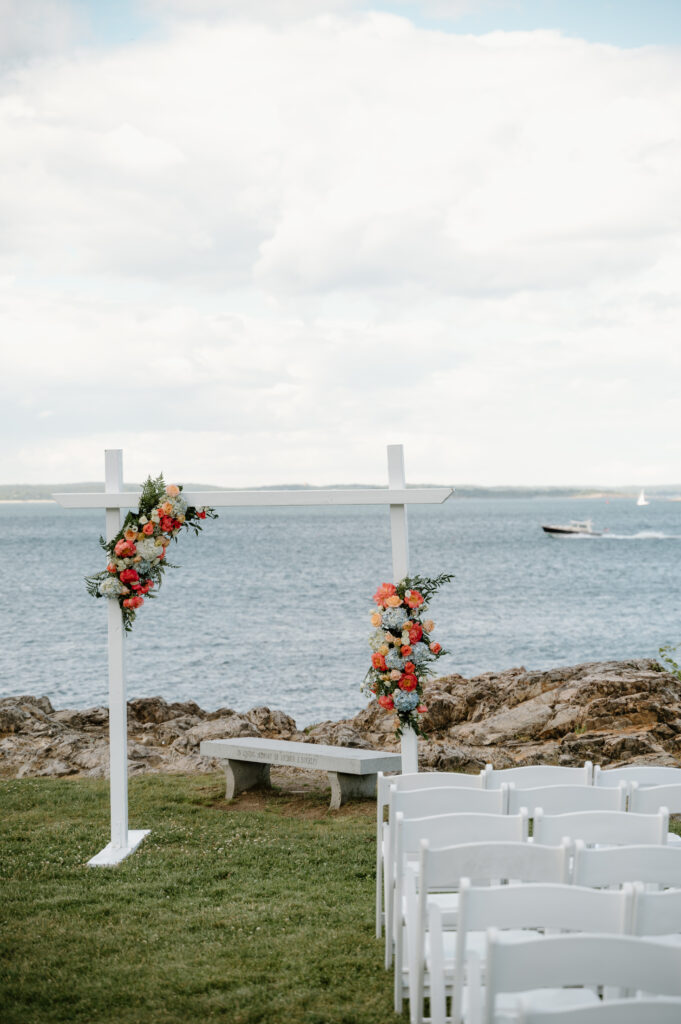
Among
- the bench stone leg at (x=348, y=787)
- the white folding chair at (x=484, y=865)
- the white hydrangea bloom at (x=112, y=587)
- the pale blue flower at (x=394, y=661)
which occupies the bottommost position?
the bench stone leg at (x=348, y=787)

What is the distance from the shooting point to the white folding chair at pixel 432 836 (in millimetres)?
3965

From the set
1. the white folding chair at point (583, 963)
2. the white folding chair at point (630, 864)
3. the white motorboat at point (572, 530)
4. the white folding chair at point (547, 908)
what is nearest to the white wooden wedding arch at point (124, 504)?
the white folding chair at point (630, 864)

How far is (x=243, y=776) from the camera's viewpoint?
27.5 ft

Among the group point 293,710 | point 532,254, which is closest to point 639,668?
point 293,710

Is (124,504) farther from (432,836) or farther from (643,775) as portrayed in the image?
(643,775)

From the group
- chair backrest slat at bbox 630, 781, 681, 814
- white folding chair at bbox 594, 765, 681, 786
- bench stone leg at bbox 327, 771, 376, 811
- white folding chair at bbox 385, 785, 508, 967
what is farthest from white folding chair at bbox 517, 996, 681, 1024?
bench stone leg at bbox 327, 771, 376, 811

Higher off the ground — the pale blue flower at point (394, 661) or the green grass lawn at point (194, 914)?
the pale blue flower at point (394, 661)

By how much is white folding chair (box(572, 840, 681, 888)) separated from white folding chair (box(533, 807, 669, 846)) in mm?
511

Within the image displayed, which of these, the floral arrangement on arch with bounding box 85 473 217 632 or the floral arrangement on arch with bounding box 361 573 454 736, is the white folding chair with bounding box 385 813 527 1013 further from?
the floral arrangement on arch with bounding box 85 473 217 632

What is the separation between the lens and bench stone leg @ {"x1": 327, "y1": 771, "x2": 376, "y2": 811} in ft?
26.0

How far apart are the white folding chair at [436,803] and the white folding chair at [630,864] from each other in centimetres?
104

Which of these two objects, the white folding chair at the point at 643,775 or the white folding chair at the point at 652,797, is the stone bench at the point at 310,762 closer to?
the white folding chair at the point at 643,775

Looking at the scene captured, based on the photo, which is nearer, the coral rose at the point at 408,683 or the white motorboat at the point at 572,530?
the coral rose at the point at 408,683

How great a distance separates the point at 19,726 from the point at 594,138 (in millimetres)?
25923
